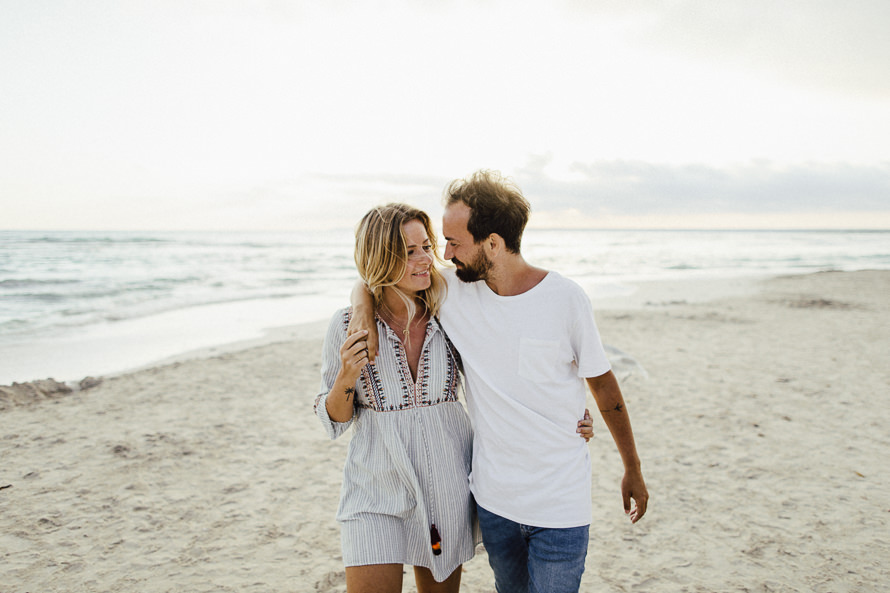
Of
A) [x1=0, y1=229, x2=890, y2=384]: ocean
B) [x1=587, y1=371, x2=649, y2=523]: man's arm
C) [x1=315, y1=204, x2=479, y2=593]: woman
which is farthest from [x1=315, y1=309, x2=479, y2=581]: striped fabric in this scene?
[x1=0, y1=229, x2=890, y2=384]: ocean

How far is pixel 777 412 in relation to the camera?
6203 millimetres


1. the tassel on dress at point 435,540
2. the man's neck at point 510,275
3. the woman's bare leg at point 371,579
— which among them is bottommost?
the woman's bare leg at point 371,579

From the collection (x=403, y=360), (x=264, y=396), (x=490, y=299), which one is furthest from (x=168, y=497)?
(x=490, y=299)

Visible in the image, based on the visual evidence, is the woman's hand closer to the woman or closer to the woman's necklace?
the woman

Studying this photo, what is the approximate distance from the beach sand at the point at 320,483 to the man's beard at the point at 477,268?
7.11ft

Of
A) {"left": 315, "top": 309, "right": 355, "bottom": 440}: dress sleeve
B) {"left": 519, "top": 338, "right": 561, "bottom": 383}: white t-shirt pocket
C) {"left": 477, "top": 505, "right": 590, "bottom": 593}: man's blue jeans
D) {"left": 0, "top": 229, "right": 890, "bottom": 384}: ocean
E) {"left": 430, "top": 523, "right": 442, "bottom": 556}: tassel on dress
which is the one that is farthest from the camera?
{"left": 0, "top": 229, "right": 890, "bottom": 384}: ocean

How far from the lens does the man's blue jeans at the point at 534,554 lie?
211 centimetres

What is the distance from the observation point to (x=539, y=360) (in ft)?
7.27

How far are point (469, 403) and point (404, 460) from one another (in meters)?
0.38

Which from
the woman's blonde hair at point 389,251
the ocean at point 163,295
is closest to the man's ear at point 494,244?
the woman's blonde hair at point 389,251

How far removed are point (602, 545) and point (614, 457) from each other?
5.35 ft

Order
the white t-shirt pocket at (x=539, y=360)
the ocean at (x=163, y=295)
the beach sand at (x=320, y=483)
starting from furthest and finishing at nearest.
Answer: the ocean at (x=163, y=295) < the beach sand at (x=320, y=483) < the white t-shirt pocket at (x=539, y=360)

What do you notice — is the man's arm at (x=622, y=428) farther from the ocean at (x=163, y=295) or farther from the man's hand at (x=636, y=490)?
the ocean at (x=163, y=295)

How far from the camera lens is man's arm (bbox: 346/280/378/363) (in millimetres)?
2307
